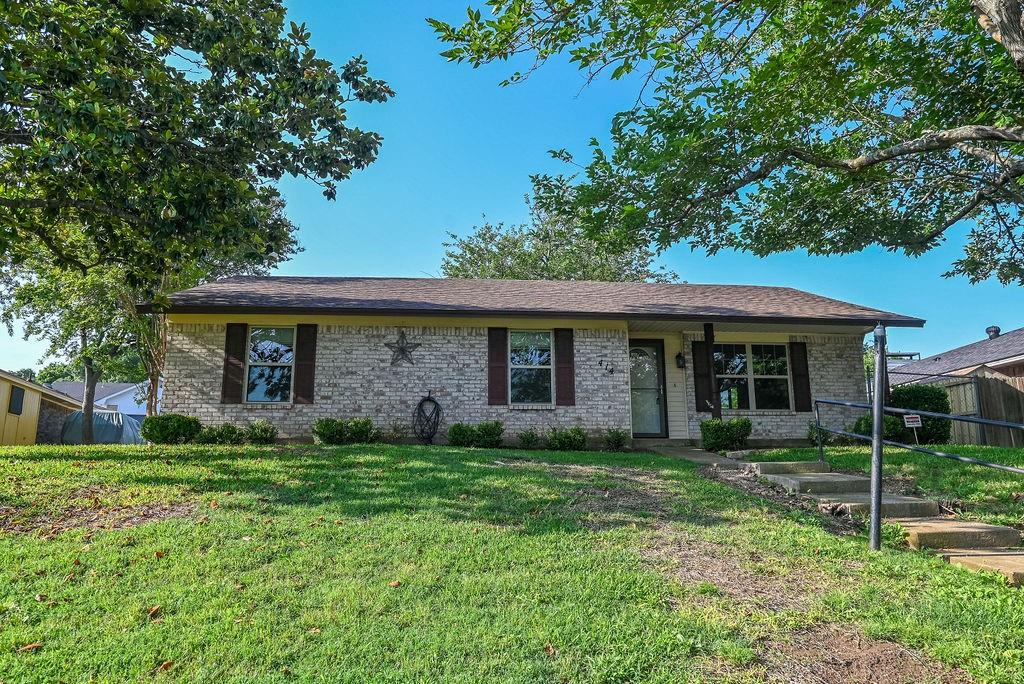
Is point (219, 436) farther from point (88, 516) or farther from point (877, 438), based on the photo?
point (877, 438)

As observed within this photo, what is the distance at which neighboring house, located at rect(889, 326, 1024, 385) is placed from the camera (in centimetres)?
1769

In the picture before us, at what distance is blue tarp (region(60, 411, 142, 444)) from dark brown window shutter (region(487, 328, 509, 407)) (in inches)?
557

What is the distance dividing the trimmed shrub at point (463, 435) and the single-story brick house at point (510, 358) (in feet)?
1.79

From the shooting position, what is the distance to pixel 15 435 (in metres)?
17.1

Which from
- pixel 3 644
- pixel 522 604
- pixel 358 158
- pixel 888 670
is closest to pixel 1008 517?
pixel 888 670

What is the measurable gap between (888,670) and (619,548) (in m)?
1.96

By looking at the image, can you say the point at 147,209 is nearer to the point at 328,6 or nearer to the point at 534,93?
the point at 328,6

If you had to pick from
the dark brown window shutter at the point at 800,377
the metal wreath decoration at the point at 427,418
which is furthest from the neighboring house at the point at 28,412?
the dark brown window shutter at the point at 800,377

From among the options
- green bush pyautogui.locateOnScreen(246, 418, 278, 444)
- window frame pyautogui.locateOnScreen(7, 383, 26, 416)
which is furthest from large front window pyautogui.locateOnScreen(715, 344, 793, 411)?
window frame pyautogui.locateOnScreen(7, 383, 26, 416)

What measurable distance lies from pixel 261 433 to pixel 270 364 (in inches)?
59.2

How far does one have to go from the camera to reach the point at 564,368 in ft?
38.6

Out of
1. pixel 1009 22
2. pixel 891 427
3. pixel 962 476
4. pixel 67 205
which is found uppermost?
pixel 1009 22

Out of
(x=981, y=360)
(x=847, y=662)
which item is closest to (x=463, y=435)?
(x=847, y=662)

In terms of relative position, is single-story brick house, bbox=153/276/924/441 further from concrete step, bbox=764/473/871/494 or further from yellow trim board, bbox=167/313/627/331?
concrete step, bbox=764/473/871/494
